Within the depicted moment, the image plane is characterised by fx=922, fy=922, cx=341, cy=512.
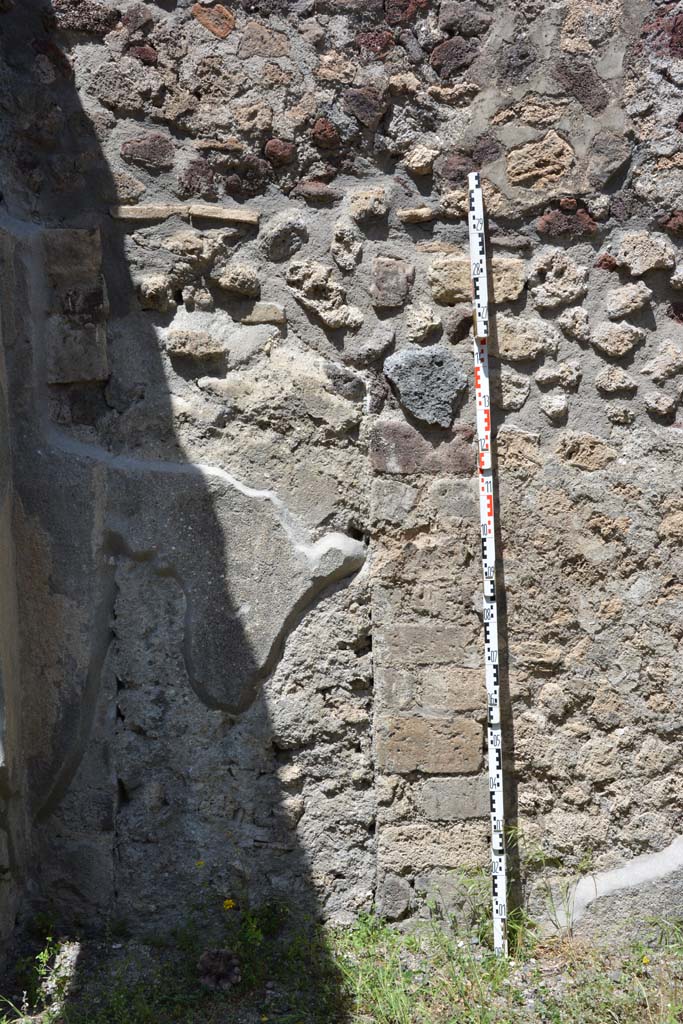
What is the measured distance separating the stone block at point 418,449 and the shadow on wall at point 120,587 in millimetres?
281

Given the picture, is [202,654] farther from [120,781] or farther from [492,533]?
[492,533]

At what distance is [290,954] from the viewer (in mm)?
2633

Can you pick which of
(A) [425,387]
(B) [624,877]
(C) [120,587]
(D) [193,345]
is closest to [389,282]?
(A) [425,387]

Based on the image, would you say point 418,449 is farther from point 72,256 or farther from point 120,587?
point 72,256

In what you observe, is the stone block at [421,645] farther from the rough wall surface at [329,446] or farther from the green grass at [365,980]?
the green grass at [365,980]

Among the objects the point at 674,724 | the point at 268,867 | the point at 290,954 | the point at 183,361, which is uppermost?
the point at 183,361

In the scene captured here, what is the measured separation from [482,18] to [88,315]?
4.83 feet

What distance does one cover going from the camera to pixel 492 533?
275cm

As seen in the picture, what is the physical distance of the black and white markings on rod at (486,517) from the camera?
2.74 metres

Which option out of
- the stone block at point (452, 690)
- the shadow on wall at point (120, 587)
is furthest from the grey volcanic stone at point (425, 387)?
the stone block at point (452, 690)

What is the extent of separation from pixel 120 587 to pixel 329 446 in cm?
76

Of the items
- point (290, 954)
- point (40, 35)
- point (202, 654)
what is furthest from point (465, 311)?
point (290, 954)

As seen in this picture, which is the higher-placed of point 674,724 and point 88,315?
point 88,315

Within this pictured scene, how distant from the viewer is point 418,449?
9.15ft
